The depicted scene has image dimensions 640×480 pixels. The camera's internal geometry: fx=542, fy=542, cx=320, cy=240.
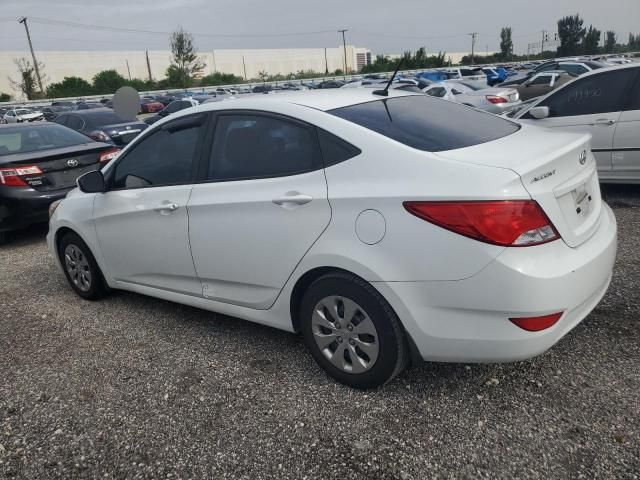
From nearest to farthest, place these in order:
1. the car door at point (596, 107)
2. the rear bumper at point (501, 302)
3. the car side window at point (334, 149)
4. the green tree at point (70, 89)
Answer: the rear bumper at point (501, 302)
the car side window at point (334, 149)
the car door at point (596, 107)
the green tree at point (70, 89)

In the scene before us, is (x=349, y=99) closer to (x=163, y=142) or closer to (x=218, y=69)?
(x=163, y=142)

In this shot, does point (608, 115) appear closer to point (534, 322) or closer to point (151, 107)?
point (534, 322)

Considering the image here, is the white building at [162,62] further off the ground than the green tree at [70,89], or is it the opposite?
the white building at [162,62]

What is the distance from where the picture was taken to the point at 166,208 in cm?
354

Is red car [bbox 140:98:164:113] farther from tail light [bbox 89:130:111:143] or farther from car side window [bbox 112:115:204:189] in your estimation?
car side window [bbox 112:115:204:189]

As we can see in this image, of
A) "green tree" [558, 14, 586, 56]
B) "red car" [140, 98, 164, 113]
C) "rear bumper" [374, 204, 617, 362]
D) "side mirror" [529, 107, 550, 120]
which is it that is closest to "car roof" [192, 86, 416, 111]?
"rear bumper" [374, 204, 617, 362]

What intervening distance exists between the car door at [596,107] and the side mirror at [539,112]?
0.23 meters

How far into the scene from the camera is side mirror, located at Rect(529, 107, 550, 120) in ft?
21.2

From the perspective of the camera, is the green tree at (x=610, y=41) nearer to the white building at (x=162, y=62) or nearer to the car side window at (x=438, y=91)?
the white building at (x=162, y=62)

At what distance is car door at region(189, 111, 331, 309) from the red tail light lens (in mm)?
1028

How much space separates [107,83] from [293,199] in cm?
7012

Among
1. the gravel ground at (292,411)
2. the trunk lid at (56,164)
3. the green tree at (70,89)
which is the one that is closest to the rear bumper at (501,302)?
the gravel ground at (292,411)

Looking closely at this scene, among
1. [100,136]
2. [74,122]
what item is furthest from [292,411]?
[74,122]

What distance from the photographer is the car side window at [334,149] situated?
2.77 metres
